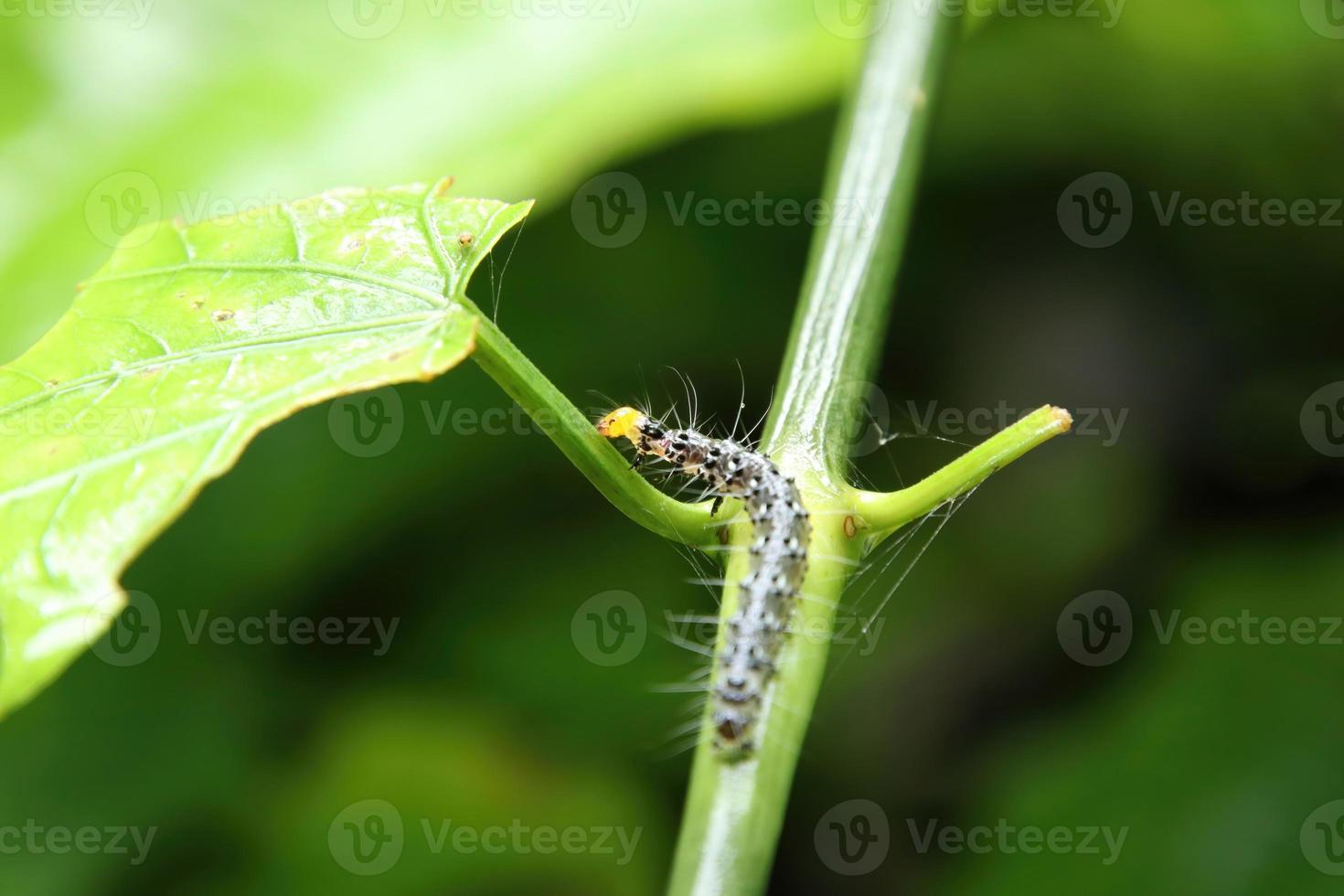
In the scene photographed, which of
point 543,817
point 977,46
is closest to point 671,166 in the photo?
point 977,46

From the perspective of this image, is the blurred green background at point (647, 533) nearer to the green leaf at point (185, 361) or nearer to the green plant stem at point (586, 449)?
the green leaf at point (185, 361)

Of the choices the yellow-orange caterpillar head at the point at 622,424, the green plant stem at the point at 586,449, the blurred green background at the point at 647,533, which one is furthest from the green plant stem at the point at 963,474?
the blurred green background at the point at 647,533

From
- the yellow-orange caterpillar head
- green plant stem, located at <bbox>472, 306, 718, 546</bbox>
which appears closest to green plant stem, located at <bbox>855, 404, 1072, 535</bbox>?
green plant stem, located at <bbox>472, 306, 718, 546</bbox>

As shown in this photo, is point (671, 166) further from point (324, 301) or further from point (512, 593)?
point (324, 301)

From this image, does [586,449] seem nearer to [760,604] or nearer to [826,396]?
[760,604]

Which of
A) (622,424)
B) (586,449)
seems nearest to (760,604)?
(586,449)
